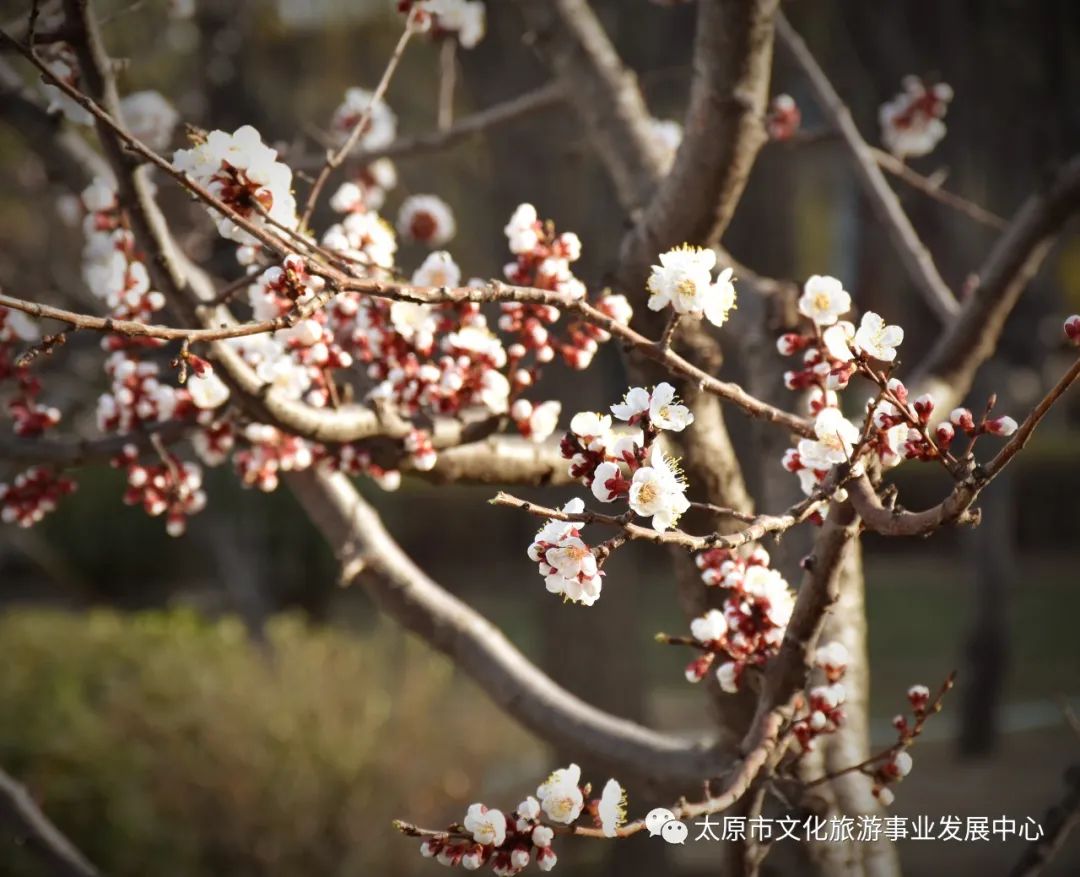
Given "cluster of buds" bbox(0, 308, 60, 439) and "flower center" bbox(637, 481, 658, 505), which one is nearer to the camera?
"flower center" bbox(637, 481, 658, 505)

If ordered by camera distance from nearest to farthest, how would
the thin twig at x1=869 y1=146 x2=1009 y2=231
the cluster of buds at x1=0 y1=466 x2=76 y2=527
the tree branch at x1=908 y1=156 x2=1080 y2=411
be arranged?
the cluster of buds at x1=0 y1=466 x2=76 y2=527 < the tree branch at x1=908 y1=156 x2=1080 y2=411 < the thin twig at x1=869 y1=146 x2=1009 y2=231

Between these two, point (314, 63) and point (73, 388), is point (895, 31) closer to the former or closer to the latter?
point (73, 388)

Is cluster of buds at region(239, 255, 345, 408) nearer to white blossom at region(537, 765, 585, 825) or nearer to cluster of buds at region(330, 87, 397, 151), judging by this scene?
white blossom at region(537, 765, 585, 825)

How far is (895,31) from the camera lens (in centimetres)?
777

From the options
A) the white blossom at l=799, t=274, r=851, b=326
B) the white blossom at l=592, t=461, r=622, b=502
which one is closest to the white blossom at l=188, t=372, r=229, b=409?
the white blossom at l=592, t=461, r=622, b=502

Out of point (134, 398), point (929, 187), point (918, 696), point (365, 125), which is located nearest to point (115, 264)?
point (134, 398)

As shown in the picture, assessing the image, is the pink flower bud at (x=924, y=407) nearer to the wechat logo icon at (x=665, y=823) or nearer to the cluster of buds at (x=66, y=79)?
the wechat logo icon at (x=665, y=823)

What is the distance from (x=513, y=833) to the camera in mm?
1600

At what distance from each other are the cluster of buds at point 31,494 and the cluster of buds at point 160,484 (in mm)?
165

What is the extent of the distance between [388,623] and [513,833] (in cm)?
536

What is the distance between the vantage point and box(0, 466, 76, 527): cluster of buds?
7.57ft

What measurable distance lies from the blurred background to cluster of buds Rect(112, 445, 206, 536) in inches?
30.6

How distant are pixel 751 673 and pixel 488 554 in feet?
42.6

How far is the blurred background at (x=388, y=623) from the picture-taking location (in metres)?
4.52
